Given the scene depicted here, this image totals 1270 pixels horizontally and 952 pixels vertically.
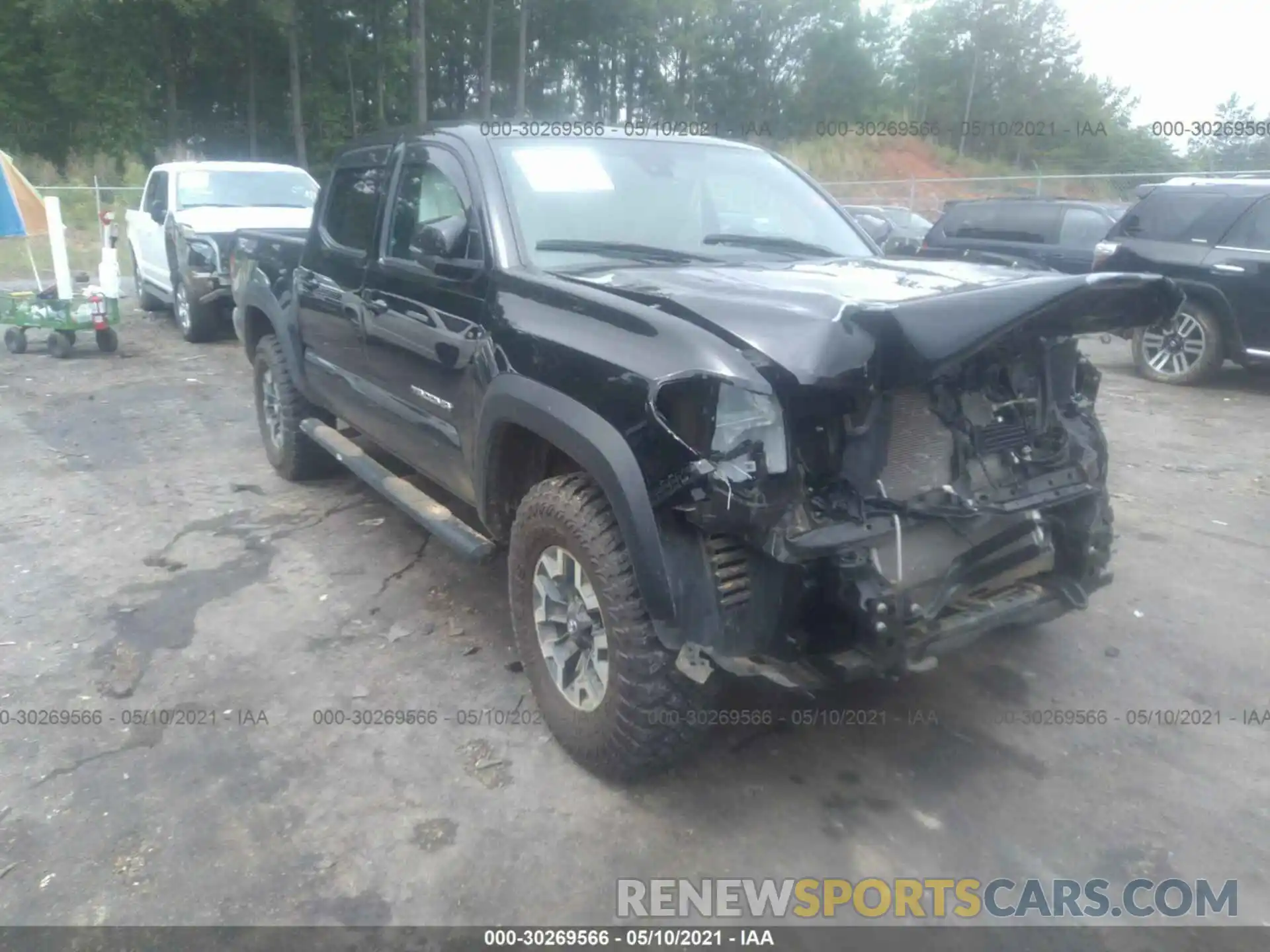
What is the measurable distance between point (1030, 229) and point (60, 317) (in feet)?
36.6

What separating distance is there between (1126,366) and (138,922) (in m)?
10.3

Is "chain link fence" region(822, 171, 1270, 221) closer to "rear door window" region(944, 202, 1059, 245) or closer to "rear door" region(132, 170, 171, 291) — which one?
"rear door window" region(944, 202, 1059, 245)

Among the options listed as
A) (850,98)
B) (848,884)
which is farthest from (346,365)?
(850,98)

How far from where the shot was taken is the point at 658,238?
4.01m

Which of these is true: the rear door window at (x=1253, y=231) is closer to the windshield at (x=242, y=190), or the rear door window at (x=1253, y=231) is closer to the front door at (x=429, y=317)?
the front door at (x=429, y=317)

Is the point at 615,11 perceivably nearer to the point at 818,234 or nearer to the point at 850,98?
the point at 850,98

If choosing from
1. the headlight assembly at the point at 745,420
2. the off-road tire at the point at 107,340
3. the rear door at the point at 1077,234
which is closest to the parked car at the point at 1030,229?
the rear door at the point at 1077,234

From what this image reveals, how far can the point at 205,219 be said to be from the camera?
1144cm

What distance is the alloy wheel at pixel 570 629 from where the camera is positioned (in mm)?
3234

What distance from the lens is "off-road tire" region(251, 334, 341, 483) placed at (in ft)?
19.7

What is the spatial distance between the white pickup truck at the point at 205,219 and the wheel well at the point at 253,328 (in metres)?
4.70

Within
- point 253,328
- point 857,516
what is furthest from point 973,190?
point 857,516

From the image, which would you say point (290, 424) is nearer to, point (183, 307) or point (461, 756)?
point (461, 756)

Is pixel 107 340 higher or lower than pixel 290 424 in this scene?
lower
